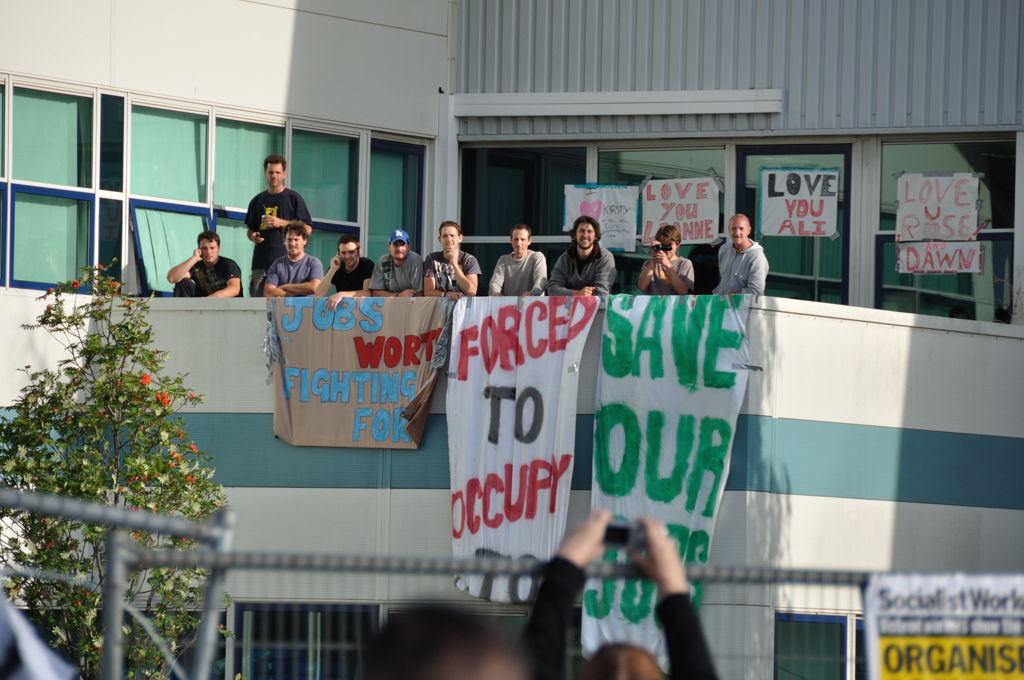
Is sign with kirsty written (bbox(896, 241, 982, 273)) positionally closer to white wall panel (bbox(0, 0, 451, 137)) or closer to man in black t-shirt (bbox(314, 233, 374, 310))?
white wall panel (bbox(0, 0, 451, 137))

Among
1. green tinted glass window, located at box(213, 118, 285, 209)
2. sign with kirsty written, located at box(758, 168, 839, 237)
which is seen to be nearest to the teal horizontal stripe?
green tinted glass window, located at box(213, 118, 285, 209)

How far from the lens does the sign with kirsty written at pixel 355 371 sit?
37.3ft

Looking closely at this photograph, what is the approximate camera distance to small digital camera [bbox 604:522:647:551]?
9.48 ft

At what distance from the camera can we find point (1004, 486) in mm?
11977

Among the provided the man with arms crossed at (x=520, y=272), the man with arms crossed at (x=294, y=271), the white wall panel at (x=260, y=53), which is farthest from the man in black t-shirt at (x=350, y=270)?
the white wall panel at (x=260, y=53)

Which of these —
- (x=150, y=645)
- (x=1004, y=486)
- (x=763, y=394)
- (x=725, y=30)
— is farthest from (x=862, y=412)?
(x=150, y=645)

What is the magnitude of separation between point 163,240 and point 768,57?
747cm

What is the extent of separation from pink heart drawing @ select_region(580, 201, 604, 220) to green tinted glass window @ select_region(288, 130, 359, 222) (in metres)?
2.85

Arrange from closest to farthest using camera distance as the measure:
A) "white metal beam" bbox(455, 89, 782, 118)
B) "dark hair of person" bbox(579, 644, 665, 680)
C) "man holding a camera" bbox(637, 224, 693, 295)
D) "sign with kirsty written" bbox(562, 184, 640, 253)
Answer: "dark hair of person" bbox(579, 644, 665, 680)
"man holding a camera" bbox(637, 224, 693, 295)
"white metal beam" bbox(455, 89, 782, 118)
"sign with kirsty written" bbox(562, 184, 640, 253)

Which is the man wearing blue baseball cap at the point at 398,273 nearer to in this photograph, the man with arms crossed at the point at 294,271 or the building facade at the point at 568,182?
the man with arms crossed at the point at 294,271

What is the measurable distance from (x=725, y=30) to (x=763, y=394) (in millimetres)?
5594

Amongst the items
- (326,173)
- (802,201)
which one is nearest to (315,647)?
(326,173)

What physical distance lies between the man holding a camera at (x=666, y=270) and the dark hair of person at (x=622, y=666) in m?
9.19

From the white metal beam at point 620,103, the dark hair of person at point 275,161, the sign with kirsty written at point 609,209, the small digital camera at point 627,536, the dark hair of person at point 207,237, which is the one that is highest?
the white metal beam at point 620,103
